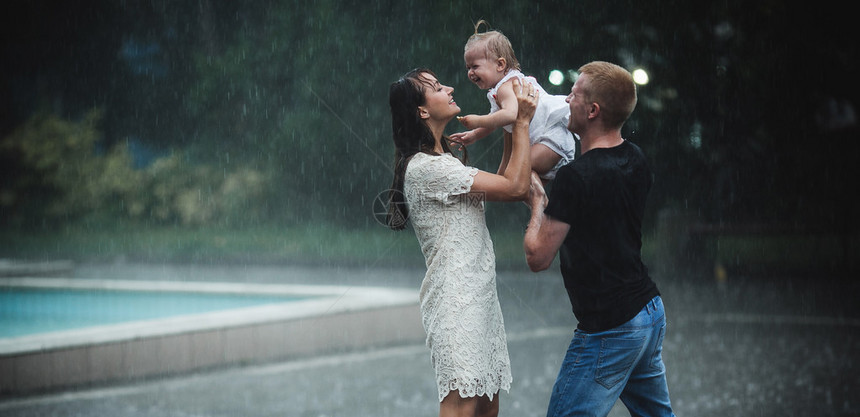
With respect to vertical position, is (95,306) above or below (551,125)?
below

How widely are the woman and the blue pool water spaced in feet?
25.5

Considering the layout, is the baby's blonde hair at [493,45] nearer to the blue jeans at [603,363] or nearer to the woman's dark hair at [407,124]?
the woman's dark hair at [407,124]

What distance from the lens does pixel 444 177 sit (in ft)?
10.5

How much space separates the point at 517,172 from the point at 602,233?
370mm

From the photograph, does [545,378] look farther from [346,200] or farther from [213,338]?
[346,200]

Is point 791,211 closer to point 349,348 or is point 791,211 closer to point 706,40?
point 706,40

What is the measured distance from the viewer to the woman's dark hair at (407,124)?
10.7ft

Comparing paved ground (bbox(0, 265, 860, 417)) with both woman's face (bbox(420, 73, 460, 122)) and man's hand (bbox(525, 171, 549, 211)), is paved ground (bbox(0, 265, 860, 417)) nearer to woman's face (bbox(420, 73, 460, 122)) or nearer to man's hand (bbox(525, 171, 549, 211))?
man's hand (bbox(525, 171, 549, 211))

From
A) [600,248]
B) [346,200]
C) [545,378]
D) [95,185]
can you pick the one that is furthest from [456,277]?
[95,185]

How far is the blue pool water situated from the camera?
11.3 metres

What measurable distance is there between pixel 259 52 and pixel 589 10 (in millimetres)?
13280

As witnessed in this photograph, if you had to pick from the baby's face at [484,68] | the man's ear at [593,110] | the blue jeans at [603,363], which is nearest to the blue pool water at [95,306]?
the baby's face at [484,68]

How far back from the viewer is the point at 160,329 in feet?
24.0

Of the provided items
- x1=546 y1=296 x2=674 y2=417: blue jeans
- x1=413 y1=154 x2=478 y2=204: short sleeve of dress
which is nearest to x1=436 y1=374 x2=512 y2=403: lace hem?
x1=546 y1=296 x2=674 y2=417: blue jeans
